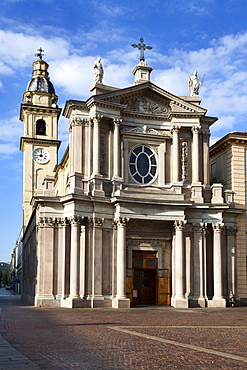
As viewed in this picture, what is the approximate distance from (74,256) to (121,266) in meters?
3.19

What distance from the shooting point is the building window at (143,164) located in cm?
3706

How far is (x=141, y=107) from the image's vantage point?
1480 inches

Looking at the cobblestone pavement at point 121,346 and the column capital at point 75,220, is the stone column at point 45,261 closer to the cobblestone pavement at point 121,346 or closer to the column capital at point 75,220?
the column capital at point 75,220

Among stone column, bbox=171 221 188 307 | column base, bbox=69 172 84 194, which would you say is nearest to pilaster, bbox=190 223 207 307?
stone column, bbox=171 221 188 307

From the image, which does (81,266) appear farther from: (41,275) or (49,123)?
(49,123)

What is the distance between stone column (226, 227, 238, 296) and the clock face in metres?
36.8

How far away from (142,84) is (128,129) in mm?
3471

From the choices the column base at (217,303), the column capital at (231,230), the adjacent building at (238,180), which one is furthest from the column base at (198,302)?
the column capital at (231,230)

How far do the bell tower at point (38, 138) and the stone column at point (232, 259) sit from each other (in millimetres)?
35326

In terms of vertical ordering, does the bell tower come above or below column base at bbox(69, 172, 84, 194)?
above

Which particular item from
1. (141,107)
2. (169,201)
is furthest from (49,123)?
(169,201)

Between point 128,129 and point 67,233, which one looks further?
point 128,129

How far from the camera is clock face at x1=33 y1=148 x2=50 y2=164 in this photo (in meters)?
68.5

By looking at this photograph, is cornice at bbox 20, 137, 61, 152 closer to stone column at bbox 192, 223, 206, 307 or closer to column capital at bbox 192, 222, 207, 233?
column capital at bbox 192, 222, 207, 233
